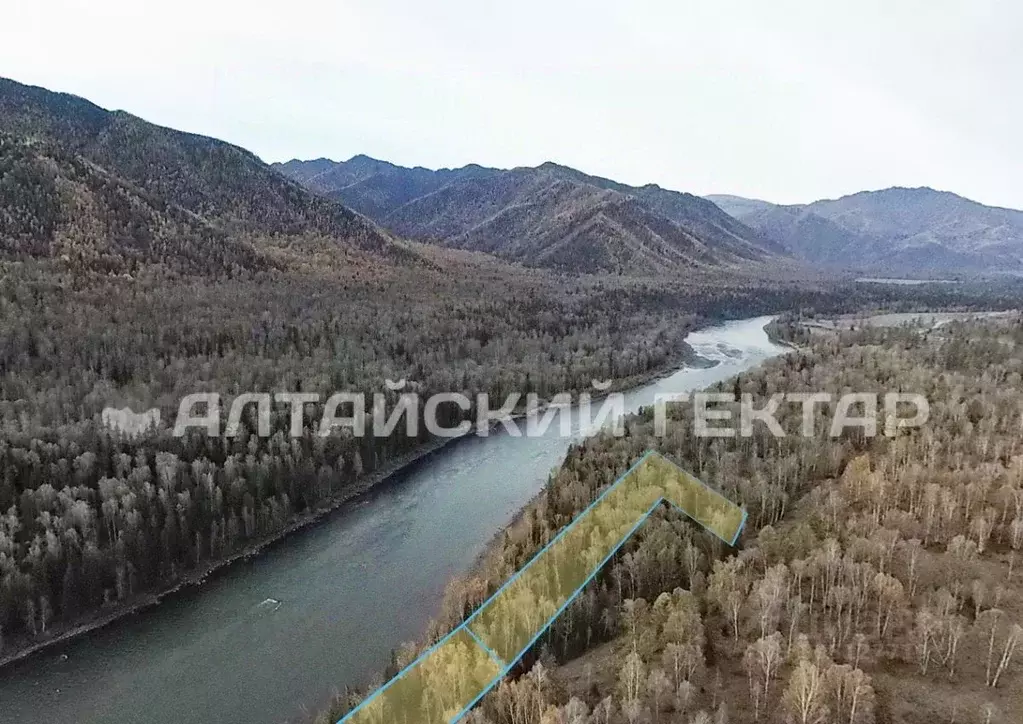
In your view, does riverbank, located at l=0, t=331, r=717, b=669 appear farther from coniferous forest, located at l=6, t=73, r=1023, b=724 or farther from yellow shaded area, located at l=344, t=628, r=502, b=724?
yellow shaded area, located at l=344, t=628, r=502, b=724

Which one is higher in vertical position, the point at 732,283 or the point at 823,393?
the point at 732,283

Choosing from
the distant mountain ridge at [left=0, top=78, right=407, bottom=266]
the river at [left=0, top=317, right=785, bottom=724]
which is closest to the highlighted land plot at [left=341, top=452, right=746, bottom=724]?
the river at [left=0, top=317, right=785, bottom=724]

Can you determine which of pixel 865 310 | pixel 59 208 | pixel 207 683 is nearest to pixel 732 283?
pixel 865 310

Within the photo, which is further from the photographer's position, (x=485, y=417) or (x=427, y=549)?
(x=485, y=417)

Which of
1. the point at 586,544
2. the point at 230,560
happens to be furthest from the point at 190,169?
the point at 586,544

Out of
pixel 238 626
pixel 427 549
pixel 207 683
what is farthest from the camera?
pixel 427 549

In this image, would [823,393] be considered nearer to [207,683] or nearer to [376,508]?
[376,508]

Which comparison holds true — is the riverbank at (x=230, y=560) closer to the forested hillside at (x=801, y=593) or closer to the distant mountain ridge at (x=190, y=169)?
the forested hillside at (x=801, y=593)
